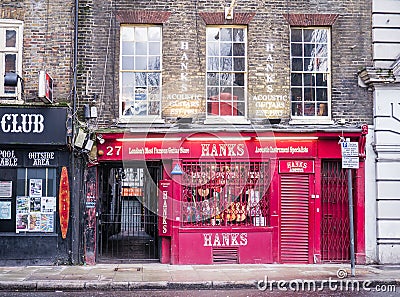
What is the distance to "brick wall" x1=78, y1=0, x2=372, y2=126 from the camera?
619 inches

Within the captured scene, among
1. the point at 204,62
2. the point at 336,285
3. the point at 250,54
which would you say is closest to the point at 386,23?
the point at 250,54

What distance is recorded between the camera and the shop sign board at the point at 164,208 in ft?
50.8

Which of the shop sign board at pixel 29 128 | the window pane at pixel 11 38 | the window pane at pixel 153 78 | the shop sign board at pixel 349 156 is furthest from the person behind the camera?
the window pane at pixel 153 78

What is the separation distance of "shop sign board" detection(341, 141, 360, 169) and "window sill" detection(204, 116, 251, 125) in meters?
2.83

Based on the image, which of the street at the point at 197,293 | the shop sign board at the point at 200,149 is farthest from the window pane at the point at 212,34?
the street at the point at 197,293

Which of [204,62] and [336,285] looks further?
[204,62]

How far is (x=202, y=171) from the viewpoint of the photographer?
51.8ft

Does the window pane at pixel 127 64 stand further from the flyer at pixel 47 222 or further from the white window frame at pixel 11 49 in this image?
the flyer at pixel 47 222

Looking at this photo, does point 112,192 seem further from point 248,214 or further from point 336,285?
point 336,285

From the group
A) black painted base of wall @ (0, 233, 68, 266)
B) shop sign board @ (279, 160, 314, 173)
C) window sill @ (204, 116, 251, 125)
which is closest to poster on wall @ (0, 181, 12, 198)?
black painted base of wall @ (0, 233, 68, 266)

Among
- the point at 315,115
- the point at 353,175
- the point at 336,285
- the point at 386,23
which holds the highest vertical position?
the point at 386,23

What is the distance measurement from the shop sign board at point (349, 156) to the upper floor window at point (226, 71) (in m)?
3.14

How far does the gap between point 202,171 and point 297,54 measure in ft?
13.4

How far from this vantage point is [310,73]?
16.3m
